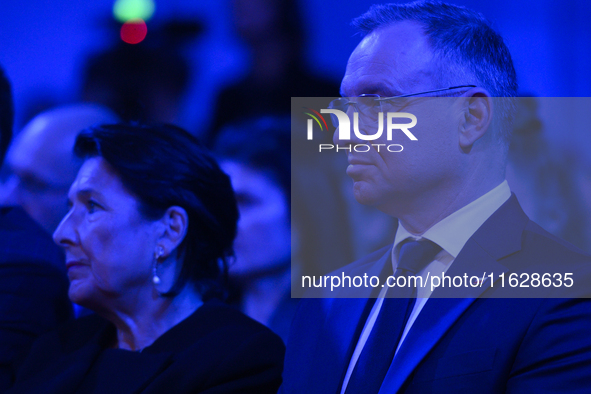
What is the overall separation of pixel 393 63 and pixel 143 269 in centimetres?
105

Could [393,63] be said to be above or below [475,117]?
above

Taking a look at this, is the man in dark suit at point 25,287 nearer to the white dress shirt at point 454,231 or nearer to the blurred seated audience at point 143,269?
the blurred seated audience at point 143,269

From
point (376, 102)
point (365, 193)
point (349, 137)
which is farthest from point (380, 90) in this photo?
point (365, 193)

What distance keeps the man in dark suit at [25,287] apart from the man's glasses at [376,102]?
1.37 m

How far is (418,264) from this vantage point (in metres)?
1.43

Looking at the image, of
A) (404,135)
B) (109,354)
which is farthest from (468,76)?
(109,354)

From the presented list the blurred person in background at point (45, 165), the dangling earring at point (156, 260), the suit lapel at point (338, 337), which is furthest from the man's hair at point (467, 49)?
the blurred person in background at point (45, 165)

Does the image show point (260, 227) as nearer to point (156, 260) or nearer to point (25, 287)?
point (156, 260)

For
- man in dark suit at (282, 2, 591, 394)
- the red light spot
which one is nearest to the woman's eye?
the red light spot

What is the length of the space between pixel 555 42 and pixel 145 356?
Answer: 169 centimetres

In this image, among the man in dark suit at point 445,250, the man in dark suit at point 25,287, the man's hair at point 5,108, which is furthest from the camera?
the man's hair at point 5,108

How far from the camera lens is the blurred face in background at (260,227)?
6.73ft

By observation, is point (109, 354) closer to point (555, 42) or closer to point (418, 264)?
point (418, 264)

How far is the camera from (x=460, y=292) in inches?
50.0
